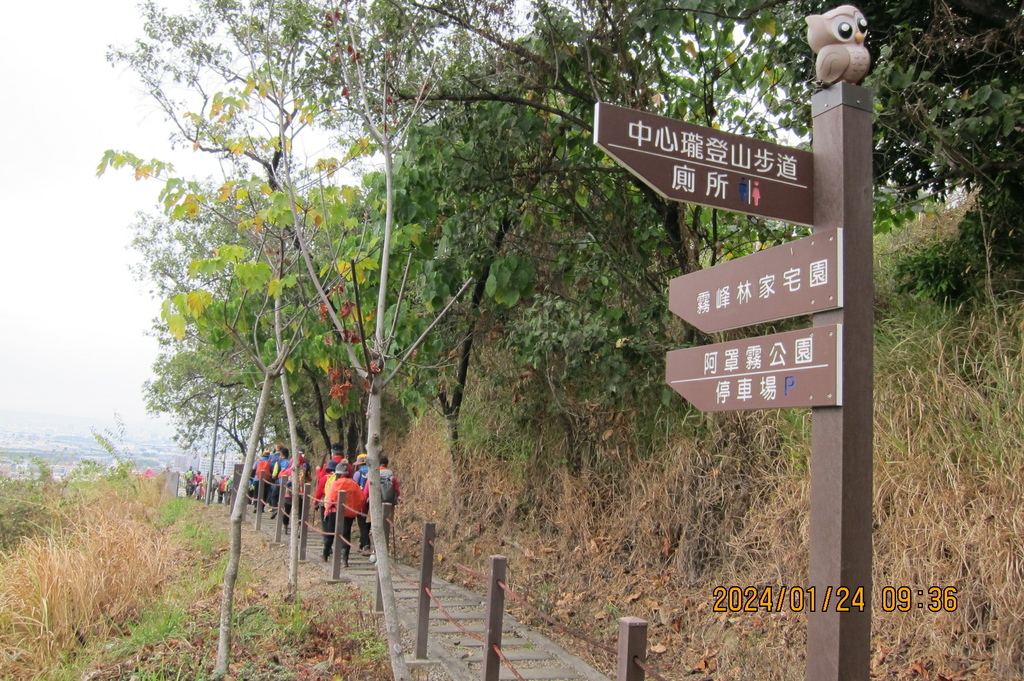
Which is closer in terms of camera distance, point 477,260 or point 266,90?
point 266,90

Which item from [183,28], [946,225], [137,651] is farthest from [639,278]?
[137,651]

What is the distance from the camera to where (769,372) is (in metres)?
3.59

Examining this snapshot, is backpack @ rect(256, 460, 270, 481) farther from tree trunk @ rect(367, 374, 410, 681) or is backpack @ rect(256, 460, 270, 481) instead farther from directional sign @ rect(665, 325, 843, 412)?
directional sign @ rect(665, 325, 843, 412)

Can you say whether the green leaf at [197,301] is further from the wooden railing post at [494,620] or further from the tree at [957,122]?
the tree at [957,122]

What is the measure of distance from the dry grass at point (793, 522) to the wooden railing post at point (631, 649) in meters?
2.81

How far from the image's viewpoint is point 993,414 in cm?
580

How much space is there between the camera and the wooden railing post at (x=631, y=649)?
353 cm

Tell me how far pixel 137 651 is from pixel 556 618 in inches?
165

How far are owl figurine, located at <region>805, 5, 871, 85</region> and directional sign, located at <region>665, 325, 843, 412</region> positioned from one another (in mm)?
1227

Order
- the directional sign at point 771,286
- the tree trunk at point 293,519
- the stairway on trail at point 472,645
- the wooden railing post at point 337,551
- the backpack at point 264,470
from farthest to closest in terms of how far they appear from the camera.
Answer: the backpack at point 264,470, the wooden railing post at point 337,551, the tree trunk at point 293,519, the stairway on trail at point 472,645, the directional sign at point 771,286

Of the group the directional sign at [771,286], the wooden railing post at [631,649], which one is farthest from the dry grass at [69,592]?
the directional sign at [771,286]

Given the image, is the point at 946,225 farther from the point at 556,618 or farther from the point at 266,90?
the point at 266,90

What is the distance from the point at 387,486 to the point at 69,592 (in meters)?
5.52
